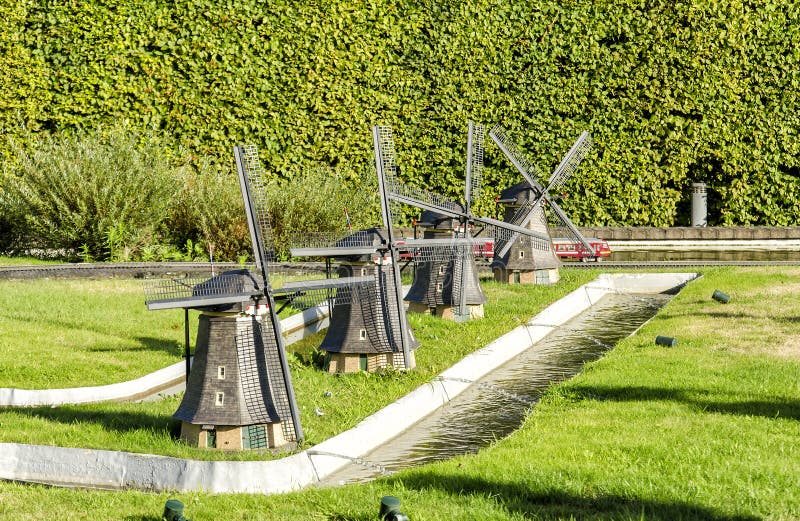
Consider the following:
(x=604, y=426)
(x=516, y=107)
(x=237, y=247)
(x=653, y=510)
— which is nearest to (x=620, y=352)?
(x=604, y=426)

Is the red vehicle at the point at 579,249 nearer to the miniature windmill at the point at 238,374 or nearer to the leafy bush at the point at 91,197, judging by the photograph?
the leafy bush at the point at 91,197

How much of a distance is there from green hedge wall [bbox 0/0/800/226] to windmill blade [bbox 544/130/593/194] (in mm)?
1529

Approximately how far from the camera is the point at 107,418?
11.1 m

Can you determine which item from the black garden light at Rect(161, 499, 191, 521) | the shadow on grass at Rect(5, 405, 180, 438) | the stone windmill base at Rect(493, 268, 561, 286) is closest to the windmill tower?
the shadow on grass at Rect(5, 405, 180, 438)

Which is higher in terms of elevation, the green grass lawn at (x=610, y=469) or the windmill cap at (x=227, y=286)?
the windmill cap at (x=227, y=286)

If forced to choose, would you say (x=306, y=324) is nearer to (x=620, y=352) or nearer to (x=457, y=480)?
(x=620, y=352)

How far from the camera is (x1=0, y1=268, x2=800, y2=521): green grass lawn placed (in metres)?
8.33

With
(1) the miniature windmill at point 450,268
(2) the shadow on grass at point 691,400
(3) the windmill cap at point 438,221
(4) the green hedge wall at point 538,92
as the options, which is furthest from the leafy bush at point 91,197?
(2) the shadow on grass at point 691,400

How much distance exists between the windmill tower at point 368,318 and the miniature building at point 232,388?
3.02 meters

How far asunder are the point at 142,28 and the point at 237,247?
6.05 meters

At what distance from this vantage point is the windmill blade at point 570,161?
A: 69.1ft

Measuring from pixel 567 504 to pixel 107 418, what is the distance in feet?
17.0

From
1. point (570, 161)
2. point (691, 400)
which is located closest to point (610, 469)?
point (691, 400)

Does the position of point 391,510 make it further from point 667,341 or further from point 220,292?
point 667,341
